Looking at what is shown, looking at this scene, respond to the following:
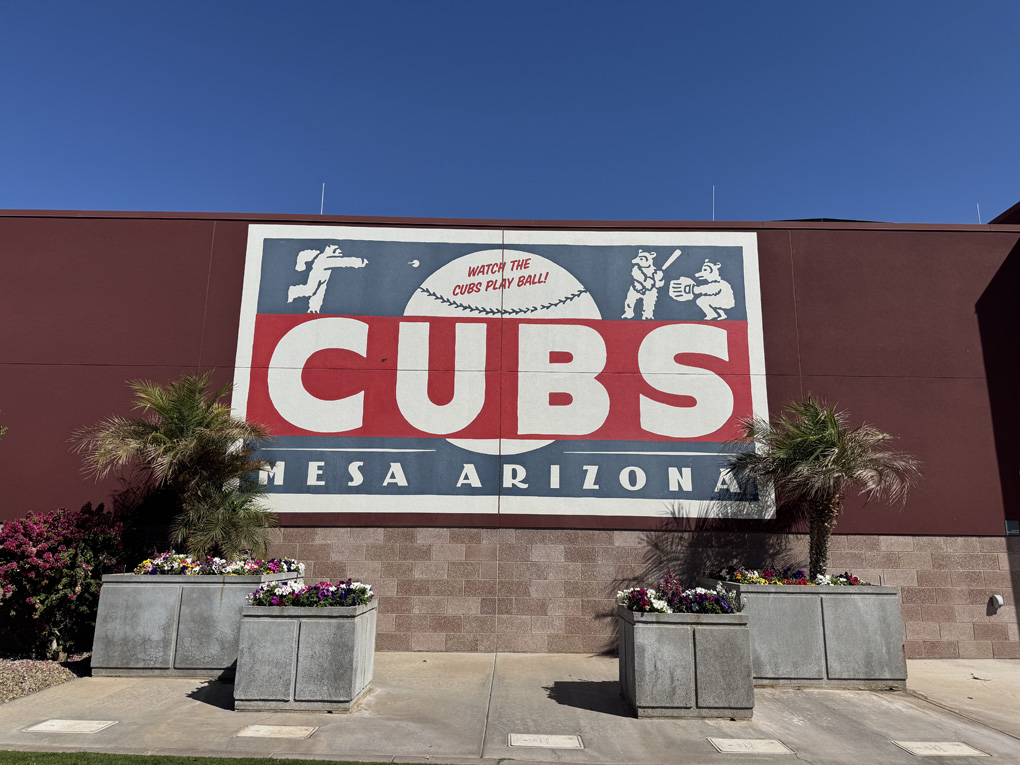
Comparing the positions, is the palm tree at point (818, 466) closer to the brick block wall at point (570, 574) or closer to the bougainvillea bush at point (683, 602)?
the brick block wall at point (570, 574)

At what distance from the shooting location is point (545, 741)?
26.7 feet

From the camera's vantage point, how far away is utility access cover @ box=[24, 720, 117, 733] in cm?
818

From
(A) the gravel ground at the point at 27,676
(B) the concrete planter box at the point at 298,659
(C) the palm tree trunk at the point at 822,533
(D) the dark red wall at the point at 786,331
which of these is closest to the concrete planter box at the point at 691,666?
(B) the concrete planter box at the point at 298,659

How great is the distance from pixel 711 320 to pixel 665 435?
8.94ft

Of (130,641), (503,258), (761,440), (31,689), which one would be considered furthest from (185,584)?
(761,440)

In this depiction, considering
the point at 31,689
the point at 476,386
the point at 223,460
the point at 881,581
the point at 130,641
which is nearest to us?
the point at 31,689

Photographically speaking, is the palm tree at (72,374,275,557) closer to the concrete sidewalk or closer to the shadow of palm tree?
the concrete sidewalk

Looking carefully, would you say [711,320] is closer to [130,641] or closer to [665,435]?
[665,435]

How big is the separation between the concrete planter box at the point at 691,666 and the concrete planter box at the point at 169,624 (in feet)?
20.0

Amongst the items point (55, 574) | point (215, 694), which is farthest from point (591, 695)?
point (55, 574)

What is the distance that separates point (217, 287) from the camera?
15289 mm

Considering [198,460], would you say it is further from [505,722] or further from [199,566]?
[505,722]

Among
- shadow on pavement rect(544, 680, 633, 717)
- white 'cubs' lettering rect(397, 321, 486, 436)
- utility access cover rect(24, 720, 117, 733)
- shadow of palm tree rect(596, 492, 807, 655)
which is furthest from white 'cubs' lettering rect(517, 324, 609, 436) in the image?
utility access cover rect(24, 720, 117, 733)

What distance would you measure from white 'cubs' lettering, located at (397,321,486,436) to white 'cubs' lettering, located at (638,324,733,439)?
11.1ft
